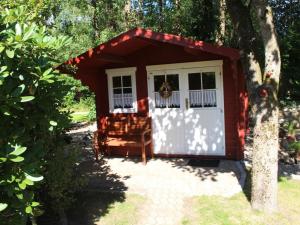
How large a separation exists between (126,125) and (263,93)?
4819 millimetres

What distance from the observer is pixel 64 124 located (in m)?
4.16

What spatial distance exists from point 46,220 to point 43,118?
2449 millimetres

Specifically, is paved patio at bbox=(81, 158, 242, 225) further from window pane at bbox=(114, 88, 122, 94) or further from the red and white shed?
window pane at bbox=(114, 88, 122, 94)

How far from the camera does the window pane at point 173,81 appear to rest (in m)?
8.51

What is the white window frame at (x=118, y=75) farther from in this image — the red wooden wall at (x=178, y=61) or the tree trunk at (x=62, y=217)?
the tree trunk at (x=62, y=217)

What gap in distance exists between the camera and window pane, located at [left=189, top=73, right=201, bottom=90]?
8281mm

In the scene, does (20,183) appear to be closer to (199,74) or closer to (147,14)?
(199,74)

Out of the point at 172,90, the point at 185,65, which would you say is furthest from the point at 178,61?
the point at 172,90

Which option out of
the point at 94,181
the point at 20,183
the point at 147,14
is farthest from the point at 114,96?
the point at 147,14

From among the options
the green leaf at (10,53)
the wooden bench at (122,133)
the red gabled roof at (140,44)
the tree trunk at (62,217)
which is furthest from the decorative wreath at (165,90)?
the green leaf at (10,53)

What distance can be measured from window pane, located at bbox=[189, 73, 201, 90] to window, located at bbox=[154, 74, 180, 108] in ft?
1.15

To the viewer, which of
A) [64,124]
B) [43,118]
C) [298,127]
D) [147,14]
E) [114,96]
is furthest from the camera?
[147,14]

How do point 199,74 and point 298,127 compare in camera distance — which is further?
point 298,127

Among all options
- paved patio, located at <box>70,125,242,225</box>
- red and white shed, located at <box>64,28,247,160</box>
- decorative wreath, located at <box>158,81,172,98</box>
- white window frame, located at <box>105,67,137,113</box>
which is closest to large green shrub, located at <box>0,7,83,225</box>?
paved patio, located at <box>70,125,242,225</box>
